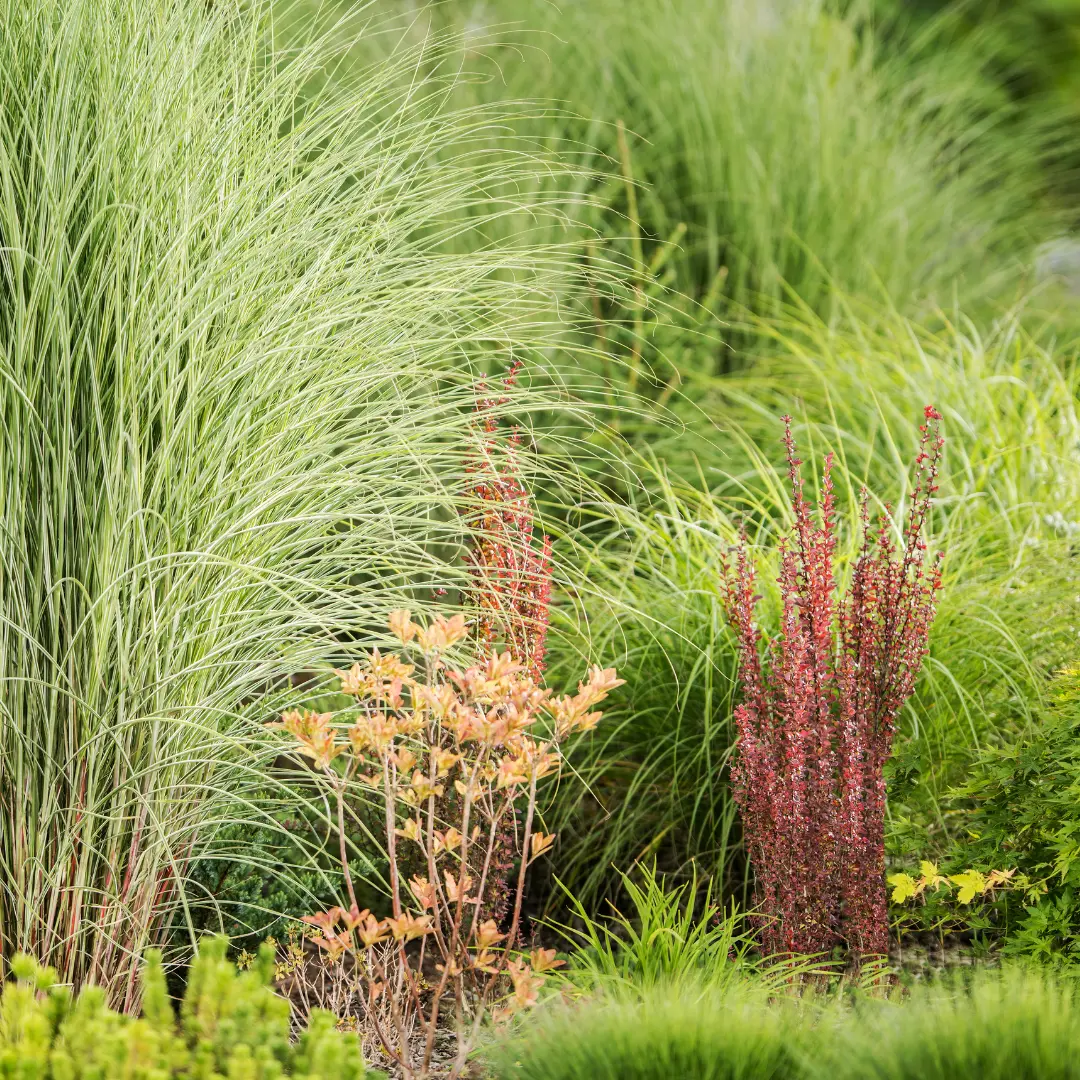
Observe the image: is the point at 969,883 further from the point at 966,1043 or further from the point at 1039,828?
the point at 966,1043

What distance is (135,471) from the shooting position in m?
2.19

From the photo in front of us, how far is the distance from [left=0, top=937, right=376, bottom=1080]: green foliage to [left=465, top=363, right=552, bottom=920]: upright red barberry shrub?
2.90ft

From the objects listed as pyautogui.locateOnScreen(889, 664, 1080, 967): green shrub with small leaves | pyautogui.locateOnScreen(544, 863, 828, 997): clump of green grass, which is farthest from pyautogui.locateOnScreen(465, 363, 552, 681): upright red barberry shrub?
pyautogui.locateOnScreen(889, 664, 1080, 967): green shrub with small leaves

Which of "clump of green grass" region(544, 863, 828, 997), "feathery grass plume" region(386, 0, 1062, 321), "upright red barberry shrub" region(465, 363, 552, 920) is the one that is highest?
"feathery grass plume" region(386, 0, 1062, 321)

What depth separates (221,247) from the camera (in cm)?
245

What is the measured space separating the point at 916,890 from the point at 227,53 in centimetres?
244

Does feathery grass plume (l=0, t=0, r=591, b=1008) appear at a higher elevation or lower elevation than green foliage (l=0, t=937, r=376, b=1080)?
higher

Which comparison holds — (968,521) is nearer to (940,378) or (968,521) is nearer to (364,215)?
(940,378)

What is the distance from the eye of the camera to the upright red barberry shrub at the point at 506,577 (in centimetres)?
261

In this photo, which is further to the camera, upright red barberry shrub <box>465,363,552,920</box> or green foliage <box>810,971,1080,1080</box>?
upright red barberry shrub <box>465,363,552,920</box>

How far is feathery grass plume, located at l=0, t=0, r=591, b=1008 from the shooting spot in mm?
2236

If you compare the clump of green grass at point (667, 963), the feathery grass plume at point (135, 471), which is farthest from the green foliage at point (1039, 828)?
the feathery grass plume at point (135, 471)

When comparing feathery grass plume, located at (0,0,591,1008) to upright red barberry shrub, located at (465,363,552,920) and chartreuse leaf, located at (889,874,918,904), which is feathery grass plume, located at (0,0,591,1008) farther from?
chartreuse leaf, located at (889,874,918,904)

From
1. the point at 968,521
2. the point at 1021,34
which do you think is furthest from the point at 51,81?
the point at 1021,34
